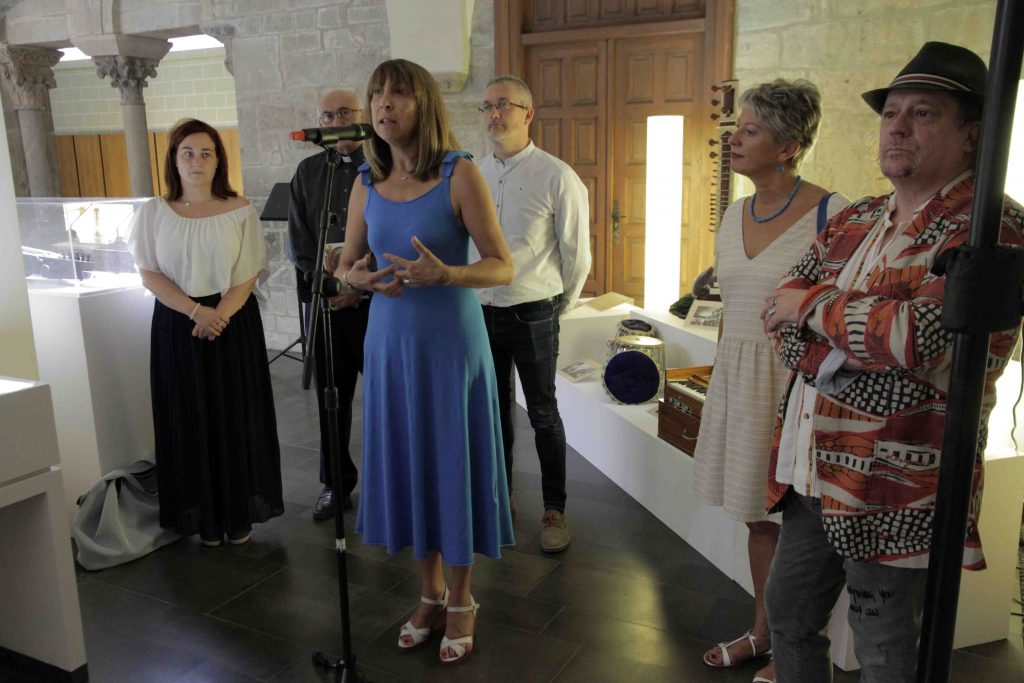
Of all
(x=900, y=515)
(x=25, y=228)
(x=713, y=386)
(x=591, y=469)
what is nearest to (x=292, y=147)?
(x=25, y=228)

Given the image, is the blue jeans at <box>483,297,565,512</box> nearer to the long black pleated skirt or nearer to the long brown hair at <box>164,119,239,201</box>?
the long black pleated skirt

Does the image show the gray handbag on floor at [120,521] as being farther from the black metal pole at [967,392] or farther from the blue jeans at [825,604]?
the black metal pole at [967,392]

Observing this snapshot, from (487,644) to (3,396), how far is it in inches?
60.7

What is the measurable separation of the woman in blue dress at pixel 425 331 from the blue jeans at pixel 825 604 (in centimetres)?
92

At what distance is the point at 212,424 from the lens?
10.3 feet

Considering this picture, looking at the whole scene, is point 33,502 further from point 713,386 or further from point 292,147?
point 292,147

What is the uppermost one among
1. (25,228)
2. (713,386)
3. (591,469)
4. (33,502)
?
(25,228)

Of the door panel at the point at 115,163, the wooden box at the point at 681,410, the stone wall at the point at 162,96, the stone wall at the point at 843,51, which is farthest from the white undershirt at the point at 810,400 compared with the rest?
the door panel at the point at 115,163

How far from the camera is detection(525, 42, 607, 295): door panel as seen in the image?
238 inches

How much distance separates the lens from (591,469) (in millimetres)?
4066

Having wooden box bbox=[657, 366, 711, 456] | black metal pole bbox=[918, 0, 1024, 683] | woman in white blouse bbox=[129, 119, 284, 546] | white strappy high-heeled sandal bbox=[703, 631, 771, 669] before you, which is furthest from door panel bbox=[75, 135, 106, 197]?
black metal pole bbox=[918, 0, 1024, 683]

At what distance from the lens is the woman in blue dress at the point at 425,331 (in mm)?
2139

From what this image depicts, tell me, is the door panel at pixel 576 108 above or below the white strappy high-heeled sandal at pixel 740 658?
above

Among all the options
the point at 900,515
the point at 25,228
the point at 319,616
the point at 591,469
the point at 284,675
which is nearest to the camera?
the point at 900,515
